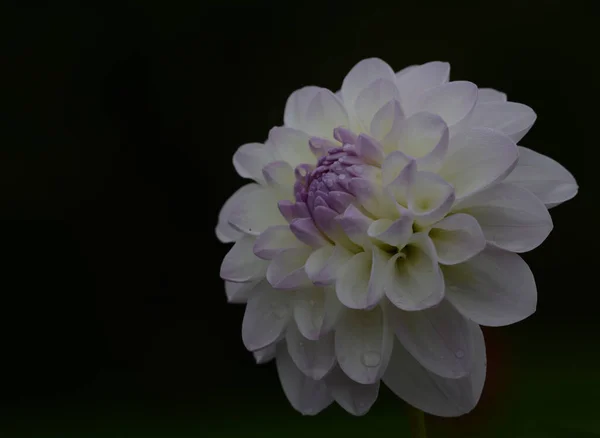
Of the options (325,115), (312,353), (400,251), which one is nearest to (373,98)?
(325,115)

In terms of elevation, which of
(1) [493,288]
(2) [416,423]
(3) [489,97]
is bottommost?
(2) [416,423]

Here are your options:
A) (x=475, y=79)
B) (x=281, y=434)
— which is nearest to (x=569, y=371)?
(x=281, y=434)

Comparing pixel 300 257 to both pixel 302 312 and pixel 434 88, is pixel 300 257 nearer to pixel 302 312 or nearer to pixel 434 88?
pixel 302 312

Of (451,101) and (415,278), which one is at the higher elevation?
(451,101)

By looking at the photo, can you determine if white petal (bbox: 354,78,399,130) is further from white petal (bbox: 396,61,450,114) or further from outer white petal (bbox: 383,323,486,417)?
outer white petal (bbox: 383,323,486,417)

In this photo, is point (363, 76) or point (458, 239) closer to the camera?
point (458, 239)

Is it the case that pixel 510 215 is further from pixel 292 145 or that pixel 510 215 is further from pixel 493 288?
pixel 292 145
